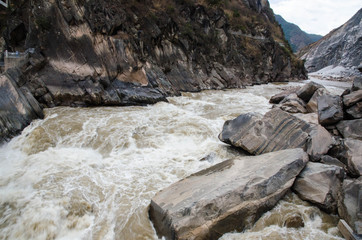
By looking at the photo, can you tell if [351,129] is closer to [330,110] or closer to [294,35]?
[330,110]

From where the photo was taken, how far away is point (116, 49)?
14883mm

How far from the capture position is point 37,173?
6.36 metres

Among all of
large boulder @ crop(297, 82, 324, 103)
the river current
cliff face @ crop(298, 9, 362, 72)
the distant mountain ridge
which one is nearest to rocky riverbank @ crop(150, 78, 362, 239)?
the river current

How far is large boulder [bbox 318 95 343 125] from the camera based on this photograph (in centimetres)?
862

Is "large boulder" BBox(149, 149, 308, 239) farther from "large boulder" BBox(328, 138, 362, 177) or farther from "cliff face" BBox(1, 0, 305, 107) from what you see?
"cliff face" BBox(1, 0, 305, 107)

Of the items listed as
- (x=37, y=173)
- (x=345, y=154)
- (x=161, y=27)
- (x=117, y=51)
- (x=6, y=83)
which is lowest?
(x=345, y=154)

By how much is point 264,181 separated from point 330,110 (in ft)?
18.1

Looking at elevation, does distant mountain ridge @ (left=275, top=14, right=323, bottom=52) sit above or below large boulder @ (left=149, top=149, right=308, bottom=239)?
above

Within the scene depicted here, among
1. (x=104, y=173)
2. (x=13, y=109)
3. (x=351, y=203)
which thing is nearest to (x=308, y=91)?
(x=351, y=203)

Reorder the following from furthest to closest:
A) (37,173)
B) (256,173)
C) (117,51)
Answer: (117,51) → (37,173) → (256,173)

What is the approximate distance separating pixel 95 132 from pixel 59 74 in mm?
5276

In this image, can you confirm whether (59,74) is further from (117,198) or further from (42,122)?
(117,198)

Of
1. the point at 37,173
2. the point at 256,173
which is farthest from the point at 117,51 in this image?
the point at 256,173

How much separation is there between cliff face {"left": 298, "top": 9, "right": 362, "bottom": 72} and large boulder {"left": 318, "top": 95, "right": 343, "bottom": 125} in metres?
67.8
